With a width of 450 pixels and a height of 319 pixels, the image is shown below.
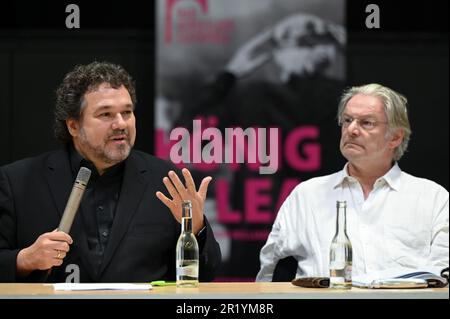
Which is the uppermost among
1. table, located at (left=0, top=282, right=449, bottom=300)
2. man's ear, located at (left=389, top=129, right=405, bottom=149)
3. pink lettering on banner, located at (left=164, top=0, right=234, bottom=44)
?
pink lettering on banner, located at (left=164, top=0, right=234, bottom=44)

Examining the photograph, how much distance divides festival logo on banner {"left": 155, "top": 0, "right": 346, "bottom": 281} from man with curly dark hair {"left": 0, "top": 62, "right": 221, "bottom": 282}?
1.19 metres

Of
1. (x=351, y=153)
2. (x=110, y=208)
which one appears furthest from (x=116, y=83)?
(x=351, y=153)

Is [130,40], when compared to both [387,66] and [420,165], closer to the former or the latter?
[387,66]

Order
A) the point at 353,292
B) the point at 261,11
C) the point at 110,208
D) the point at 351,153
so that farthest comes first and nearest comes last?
the point at 261,11 → the point at 351,153 → the point at 110,208 → the point at 353,292

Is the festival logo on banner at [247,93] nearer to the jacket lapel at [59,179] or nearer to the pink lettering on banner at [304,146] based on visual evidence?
the pink lettering on banner at [304,146]

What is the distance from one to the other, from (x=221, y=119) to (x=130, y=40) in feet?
2.31

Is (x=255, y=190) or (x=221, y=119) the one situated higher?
(x=221, y=119)

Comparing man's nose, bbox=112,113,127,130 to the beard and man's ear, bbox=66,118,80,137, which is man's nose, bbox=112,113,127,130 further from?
man's ear, bbox=66,118,80,137

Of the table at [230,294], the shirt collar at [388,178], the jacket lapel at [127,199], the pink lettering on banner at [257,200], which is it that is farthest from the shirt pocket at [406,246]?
the pink lettering on banner at [257,200]

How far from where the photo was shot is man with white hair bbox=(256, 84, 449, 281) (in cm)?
383

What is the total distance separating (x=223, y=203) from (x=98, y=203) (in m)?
1.49

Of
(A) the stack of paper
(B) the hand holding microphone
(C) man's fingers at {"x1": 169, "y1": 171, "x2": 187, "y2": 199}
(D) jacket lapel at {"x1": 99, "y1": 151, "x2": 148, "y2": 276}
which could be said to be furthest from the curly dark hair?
(A) the stack of paper

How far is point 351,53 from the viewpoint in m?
5.11

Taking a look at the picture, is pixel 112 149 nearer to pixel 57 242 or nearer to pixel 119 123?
pixel 119 123
